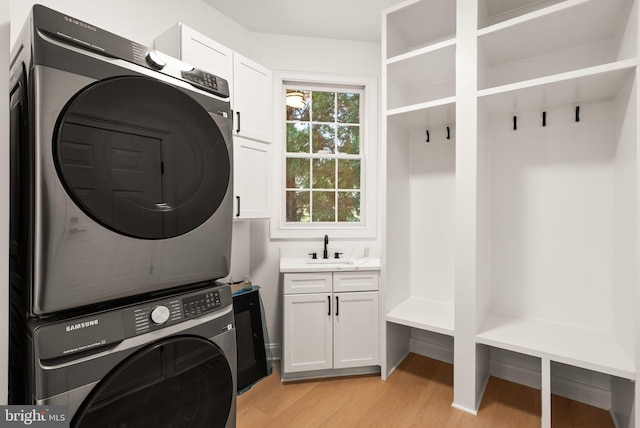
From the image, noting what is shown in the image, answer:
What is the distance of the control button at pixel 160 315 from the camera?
1.04m

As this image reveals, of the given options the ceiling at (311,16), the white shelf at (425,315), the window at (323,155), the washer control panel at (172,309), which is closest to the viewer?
the washer control panel at (172,309)

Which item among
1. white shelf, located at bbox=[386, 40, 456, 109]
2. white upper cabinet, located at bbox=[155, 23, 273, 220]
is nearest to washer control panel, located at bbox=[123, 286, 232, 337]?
white upper cabinet, located at bbox=[155, 23, 273, 220]

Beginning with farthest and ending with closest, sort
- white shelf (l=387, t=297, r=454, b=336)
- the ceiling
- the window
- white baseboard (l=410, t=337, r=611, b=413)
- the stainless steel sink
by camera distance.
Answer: the window → the stainless steel sink → the ceiling → white shelf (l=387, t=297, r=454, b=336) → white baseboard (l=410, t=337, r=611, b=413)

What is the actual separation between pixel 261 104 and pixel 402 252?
1637 mm

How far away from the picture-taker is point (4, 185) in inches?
31.2

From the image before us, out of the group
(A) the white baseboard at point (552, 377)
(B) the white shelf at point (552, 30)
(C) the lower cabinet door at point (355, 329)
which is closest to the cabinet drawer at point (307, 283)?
(C) the lower cabinet door at point (355, 329)

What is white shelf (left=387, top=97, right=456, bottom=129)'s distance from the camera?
2.17 metres

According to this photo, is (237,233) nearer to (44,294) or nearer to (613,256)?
(44,294)

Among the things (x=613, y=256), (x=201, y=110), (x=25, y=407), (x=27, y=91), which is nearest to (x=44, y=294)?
(x=25, y=407)

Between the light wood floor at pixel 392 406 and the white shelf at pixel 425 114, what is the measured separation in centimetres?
199

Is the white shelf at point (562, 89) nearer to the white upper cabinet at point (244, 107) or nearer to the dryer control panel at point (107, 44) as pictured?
the white upper cabinet at point (244, 107)

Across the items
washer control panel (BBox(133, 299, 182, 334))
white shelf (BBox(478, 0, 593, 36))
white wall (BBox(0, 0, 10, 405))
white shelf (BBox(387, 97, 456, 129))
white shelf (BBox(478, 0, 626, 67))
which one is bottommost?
washer control panel (BBox(133, 299, 182, 334))

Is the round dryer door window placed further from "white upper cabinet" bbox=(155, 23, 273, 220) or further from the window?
the window

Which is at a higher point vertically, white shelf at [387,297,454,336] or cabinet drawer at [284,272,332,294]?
cabinet drawer at [284,272,332,294]
